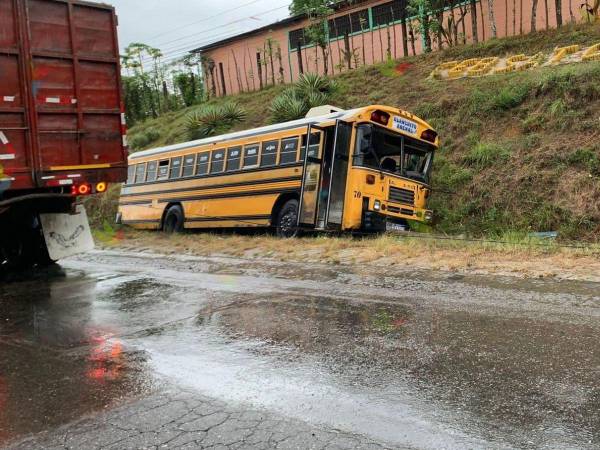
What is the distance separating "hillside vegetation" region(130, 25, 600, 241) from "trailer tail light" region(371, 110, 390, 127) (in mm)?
3171

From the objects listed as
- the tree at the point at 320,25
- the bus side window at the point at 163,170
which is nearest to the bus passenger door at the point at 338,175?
the bus side window at the point at 163,170

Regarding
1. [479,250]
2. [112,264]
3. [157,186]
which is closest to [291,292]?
[479,250]

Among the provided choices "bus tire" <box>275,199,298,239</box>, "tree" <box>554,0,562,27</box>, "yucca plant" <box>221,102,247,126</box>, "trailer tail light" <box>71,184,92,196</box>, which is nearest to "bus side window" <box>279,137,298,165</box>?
"bus tire" <box>275,199,298,239</box>

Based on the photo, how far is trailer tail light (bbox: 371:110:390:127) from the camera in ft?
38.4

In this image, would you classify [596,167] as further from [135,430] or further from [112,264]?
[135,430]

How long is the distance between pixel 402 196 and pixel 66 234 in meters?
6.78

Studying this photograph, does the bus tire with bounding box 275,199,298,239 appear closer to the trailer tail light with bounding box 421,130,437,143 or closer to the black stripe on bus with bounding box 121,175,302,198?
the black stripe on bus with bounding box 121,175,302,198

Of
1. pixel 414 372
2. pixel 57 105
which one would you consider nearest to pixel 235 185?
pixel 57 105

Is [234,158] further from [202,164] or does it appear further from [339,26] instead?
[339,26]

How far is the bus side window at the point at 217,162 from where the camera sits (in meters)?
15.3

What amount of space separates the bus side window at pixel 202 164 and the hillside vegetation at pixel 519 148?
6.23 meters

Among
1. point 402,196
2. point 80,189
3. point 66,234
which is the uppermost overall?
point 80,189

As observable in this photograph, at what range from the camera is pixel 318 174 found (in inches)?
474

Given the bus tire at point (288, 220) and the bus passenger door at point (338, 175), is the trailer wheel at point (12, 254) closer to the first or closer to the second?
the bus tire at point (288, 220)
